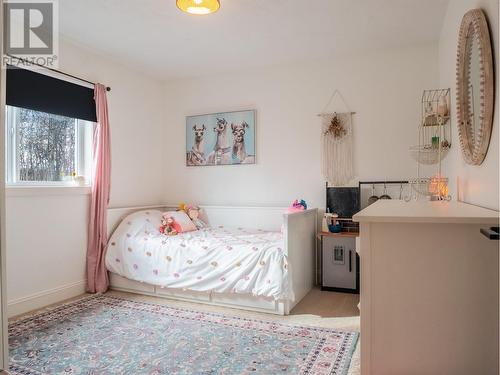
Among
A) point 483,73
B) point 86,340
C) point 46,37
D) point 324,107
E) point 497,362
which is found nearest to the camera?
point 497,362

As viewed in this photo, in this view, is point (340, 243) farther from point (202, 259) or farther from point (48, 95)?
point (48, 95)

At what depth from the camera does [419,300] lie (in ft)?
4.16

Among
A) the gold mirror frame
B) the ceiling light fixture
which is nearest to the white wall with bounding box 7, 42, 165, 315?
the ceiling light fixture

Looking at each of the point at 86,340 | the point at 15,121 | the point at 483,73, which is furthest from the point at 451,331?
the point at 15,121

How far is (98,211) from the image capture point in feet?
11.1

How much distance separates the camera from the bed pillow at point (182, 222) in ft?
11.8

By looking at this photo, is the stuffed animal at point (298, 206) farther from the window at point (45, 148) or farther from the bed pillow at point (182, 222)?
the window at point (45, 148)

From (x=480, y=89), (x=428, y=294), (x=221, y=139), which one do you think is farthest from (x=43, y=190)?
(x=480, y=89)

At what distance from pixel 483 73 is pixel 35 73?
3113 millimetres

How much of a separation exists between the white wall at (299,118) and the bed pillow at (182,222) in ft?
1.73

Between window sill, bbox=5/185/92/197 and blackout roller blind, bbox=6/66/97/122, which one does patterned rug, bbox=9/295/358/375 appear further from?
blackout roller blind, bbox=6/66/97/122

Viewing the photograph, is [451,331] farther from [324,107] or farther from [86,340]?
[324,107]

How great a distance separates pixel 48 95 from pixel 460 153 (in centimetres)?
320

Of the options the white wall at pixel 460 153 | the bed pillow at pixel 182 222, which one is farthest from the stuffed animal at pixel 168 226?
the white wall at pixel 460 153
